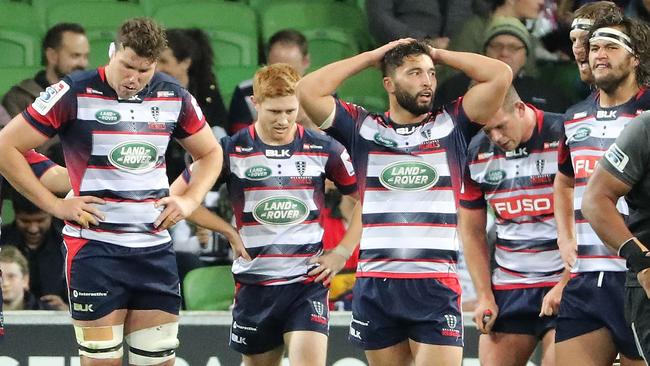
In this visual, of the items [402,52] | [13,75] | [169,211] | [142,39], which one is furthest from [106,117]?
[13,75]

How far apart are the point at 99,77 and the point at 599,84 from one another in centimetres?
242

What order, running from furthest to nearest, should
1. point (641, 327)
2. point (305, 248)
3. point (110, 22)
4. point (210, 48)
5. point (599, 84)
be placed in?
point (110, 22)
point (210, 48)
point (305, 248)
point (599, 84)
point (641, 327)

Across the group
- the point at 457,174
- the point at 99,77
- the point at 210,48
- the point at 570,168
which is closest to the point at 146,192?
the point at 99,77

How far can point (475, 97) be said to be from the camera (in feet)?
23.0

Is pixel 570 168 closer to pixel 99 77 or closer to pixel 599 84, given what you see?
pixel 599 84

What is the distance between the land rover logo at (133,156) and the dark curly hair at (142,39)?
0.45 m

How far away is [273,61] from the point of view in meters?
10.0

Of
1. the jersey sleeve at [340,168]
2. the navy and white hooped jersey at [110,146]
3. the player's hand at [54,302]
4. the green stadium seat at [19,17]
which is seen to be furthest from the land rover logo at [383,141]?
the green stadium seat at [19,17]

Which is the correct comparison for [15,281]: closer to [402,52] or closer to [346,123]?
[346,123]

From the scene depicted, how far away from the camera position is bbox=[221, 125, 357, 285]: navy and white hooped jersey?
25.0 ft

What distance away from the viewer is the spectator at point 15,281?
892 centimetres

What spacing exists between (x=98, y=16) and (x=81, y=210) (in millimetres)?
4119

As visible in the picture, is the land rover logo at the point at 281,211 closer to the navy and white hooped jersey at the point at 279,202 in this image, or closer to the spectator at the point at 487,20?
the navy and white hooped jersey at the point at 279,202

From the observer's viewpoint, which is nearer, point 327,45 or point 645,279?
point 645,279
